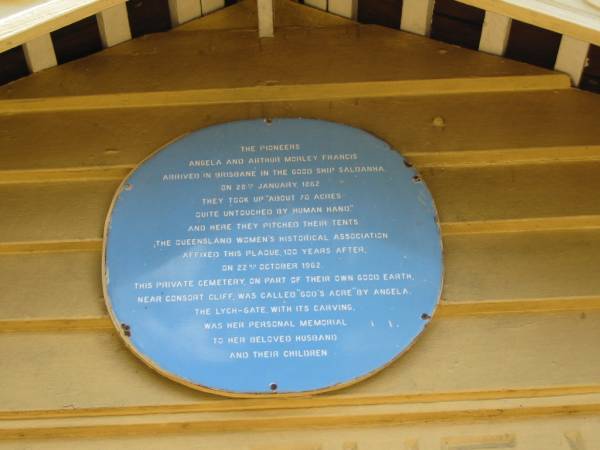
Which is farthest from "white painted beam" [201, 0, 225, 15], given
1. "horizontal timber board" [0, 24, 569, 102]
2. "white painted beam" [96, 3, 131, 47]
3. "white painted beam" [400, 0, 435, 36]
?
"white painted beam" [400, 0, 435, 36]

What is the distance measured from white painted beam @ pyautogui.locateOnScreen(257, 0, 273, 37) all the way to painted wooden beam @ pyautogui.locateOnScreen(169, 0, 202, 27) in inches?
11.0

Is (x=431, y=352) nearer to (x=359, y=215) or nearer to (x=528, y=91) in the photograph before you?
(x=359, y=215)

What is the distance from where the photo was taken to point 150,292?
2.19 m

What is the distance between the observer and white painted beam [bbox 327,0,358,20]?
2.86 m

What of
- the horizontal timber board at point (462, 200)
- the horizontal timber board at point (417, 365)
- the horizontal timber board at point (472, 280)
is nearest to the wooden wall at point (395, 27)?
the horizontal timber board at point (462, 200)

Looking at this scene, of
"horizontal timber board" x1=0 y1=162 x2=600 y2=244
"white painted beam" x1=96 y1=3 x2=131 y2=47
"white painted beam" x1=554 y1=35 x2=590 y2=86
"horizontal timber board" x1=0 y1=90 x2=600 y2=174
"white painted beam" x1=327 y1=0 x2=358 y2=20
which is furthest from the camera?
"white painted beam" x1=327 y1=0 x2=358 y2=20

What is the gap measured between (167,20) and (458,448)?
79.2 inches

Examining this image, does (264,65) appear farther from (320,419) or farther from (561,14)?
(320,419)

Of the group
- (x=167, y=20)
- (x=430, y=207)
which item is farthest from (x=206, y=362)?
(x=167, y=20)

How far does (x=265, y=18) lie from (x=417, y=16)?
623 mm

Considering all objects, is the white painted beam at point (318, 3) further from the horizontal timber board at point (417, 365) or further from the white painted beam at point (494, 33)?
the horizontal timber board at point (417, 365)

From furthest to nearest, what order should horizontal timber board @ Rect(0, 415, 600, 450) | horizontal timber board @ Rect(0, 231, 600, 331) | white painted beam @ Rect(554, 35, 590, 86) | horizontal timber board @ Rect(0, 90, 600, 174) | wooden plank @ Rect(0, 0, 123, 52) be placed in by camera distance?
white painted beam @ Rect(554, 35, 590, 86) → horizontal timber board @ Rect(0, 90, 600, 174) → horizontal timber board @ Rect(0, 231, 600, 331) → horizontal timber board @ Rect(0, 415, 600, 450) → wooden plank @ Rect(0, 0, 123, 52)

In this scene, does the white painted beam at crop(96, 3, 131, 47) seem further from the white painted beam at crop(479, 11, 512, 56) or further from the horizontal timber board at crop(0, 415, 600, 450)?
the horizontal timber board at crop(0, 415, 600, 450)

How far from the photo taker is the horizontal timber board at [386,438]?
81.7 inches
